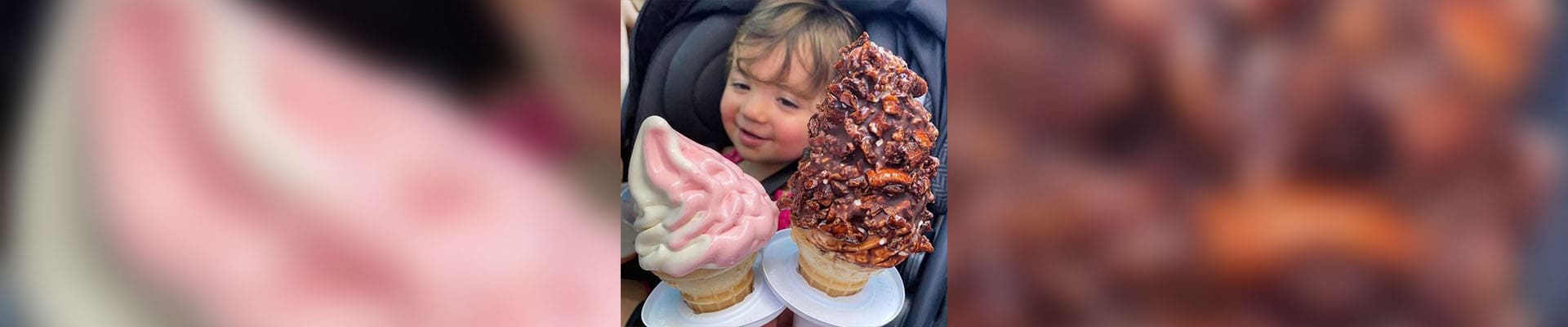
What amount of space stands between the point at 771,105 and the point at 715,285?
1.16 ft

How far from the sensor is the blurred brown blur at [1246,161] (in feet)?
5.26

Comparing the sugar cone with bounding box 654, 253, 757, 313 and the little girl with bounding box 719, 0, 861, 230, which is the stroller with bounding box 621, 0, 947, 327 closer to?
the little girl with bounding box 719, 0, 861, 230

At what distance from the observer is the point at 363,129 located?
1396 millimetres

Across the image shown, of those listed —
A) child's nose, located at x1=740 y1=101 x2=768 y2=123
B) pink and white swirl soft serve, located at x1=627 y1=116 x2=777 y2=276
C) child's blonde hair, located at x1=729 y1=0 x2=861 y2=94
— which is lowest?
pink and white swirl soft serve, located at x1=627 y1=116 x2=777 y2=276

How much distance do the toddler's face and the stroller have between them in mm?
32

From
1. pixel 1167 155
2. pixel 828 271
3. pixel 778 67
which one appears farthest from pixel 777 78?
pixel 1167 155

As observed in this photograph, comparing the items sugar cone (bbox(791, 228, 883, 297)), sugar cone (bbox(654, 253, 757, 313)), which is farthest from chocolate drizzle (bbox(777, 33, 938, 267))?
sugar cone (bbox(654, 253, 757, 313))

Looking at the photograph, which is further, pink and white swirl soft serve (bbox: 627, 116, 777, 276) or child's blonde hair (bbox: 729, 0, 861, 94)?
child's blonde hair (bbox: 729, 0, 861, 94)

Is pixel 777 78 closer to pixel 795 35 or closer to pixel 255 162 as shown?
pixel 795 35

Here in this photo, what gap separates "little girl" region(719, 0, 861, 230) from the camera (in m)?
1.54

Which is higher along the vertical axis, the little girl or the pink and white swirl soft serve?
the little girl

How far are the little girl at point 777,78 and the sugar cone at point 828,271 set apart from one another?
12cm

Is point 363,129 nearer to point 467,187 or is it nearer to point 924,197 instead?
point 467,187

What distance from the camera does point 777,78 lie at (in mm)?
1538
